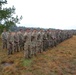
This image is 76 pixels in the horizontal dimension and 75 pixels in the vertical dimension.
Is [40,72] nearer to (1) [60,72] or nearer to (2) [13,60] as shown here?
(1) [60,72]

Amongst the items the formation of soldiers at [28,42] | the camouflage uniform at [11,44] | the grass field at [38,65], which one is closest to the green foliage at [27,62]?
the grass field at [38,65]

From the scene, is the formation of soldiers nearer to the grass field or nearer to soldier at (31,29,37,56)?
soldier at (31,29,37,56)

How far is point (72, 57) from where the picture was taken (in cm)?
2106

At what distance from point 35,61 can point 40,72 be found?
2337mm

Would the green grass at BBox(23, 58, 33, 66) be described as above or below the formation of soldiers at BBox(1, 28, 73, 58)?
below

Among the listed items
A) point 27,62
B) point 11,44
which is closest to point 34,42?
point 11,44

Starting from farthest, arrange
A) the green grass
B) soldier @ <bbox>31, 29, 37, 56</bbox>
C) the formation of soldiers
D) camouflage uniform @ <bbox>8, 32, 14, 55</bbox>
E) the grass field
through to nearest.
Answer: camouflage uniform @ <bbox>8, 32, 14, 55</bbox> < soldier @ <bbox>31, 29, 37, 56</bbox> < the formation of soldiers < the green grass < the grass field

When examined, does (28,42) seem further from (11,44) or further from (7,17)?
(7,17)

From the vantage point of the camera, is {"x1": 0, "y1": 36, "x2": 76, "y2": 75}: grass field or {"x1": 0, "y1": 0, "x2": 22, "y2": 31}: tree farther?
{"x1": 0, "y1": 0, "x2": 22, "y2": 31}: tree

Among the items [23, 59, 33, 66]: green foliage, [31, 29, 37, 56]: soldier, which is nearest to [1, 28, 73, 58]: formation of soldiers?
[31, 29, 37, 56]: soldier

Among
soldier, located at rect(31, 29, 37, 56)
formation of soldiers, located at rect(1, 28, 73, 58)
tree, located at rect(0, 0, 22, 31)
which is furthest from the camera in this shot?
tree, located at rect(0, 0, 22, 31)

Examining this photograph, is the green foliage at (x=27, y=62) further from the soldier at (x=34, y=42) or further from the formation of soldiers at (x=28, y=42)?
the soldier at (x=34, y=42)

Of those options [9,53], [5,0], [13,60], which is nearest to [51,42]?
[9,53]

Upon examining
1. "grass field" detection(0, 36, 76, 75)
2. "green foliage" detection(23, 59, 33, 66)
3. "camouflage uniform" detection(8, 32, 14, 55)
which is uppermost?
"camouflage uniform" detection(8, 32, 14, 55)
